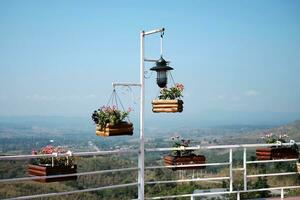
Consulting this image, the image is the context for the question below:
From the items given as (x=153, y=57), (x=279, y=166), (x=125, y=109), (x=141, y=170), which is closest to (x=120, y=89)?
(x=125, y=109)

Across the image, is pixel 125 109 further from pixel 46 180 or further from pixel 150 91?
pixel 46 180

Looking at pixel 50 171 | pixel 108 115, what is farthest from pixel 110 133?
pixel 50 171

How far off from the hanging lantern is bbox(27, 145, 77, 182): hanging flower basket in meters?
1.48

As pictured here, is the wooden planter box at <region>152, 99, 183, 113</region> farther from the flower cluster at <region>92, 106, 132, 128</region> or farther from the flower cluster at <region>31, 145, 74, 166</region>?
the flower cluster at <region>31, 145, 74, 166</region>

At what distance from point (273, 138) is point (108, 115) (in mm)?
2695

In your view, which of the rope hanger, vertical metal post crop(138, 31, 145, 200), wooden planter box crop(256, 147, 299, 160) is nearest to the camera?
the rope hanger

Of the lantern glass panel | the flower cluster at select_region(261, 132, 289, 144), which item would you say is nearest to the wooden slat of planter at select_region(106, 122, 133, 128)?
the lantern glass panel

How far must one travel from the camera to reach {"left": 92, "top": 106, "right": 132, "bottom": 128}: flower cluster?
5129 millimetres

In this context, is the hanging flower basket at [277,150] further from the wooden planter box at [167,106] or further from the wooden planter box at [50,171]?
the wooden planter box at [50,171]

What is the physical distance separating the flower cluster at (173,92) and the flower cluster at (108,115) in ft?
2.08

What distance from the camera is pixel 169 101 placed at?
18.2 ft

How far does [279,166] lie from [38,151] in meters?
3.93

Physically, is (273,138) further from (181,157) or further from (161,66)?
(161,66)

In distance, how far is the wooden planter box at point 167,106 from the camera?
18.2 ft
